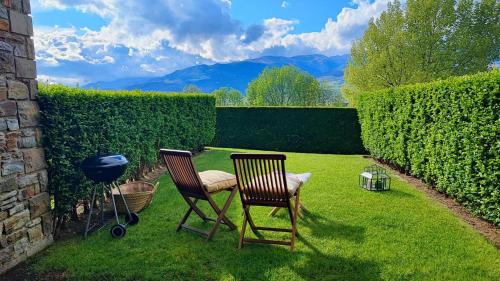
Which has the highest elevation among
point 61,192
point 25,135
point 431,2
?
point 431,2

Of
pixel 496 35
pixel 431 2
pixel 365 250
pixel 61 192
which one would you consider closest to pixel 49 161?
pixel 61 192

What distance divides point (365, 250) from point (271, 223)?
1.31m

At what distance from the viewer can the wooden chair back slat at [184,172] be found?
3.71m

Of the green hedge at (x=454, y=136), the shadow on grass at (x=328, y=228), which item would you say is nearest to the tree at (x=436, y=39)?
the green hedge at (x=454, y=136)

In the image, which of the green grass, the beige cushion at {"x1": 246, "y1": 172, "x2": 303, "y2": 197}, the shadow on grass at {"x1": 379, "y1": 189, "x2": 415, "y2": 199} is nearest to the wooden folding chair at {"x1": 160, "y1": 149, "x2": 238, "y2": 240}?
the green grass

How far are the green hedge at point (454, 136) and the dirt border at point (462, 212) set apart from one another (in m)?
0.11

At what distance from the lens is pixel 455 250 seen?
3.53 metres

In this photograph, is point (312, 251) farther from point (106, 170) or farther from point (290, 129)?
point (290, 129)

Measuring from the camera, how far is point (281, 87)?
4306cm

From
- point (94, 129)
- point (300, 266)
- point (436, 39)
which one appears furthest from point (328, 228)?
point (436, 39)

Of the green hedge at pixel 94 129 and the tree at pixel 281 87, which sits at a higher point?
the tree at pixel 281 87

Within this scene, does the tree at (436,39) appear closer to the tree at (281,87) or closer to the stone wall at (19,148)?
the stone wall at (19,148)

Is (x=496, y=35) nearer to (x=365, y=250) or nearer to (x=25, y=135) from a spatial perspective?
(x=365, y=250)

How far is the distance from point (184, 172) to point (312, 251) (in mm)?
1724
